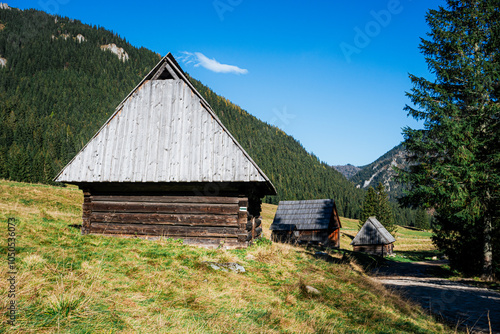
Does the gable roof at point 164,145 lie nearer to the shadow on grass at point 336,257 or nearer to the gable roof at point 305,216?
the shadow on grass at point 336,257

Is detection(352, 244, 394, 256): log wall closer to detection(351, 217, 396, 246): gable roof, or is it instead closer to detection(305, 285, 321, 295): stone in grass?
detection(351, 217, 396, 246): gable roof

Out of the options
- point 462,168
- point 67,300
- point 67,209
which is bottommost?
point 67,209

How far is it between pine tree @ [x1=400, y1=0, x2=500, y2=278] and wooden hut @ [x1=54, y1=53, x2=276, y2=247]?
9.26 m

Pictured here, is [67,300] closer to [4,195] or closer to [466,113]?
[466,113]

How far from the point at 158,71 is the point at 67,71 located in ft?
724

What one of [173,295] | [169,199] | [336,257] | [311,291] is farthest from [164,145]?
[336,257]

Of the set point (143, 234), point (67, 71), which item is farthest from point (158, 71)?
point (67, 71)

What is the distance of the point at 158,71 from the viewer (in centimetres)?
1261

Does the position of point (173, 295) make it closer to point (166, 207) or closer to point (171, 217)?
point (171, 217)

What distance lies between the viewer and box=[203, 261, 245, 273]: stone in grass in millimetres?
7863

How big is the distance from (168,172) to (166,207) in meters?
1.52

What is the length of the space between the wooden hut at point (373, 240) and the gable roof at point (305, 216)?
7.45 meters

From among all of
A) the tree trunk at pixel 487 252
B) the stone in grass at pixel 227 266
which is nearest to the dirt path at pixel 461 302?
the tree trunk at pixel 487 252

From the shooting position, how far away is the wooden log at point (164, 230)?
36.1 feet
